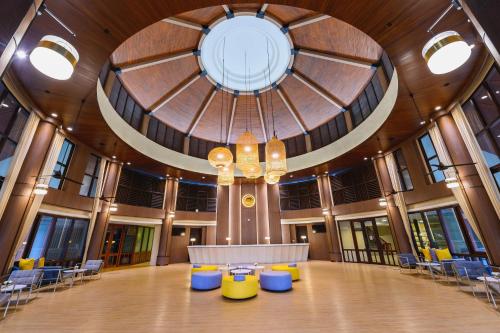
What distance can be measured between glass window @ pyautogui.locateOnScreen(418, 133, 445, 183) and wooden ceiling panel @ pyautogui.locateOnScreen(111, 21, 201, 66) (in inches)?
401

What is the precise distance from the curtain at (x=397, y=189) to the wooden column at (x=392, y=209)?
12cm

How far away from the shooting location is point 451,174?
6496 millimetres

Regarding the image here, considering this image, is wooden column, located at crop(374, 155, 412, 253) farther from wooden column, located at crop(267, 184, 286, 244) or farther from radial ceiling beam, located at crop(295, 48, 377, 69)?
wooden column, located at crop(267, 184, 286, 244)

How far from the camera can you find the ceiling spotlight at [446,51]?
241cm

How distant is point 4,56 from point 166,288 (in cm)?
631

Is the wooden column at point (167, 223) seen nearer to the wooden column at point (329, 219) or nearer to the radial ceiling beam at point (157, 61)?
the radial ceiling beam at point (157, 61)

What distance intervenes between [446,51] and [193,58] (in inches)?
402

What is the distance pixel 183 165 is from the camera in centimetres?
1216

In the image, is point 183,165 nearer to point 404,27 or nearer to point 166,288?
point 166,288

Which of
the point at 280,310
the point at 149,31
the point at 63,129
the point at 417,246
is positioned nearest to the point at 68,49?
the point at 280,310

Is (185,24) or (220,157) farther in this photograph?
(185,24)

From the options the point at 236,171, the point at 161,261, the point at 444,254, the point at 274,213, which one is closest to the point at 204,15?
the point at 236,171

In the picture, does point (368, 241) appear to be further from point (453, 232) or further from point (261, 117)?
point (261, 117)

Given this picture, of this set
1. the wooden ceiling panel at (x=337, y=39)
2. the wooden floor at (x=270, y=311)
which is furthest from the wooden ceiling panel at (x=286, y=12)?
the wooden floor at (x=270, y=311)
